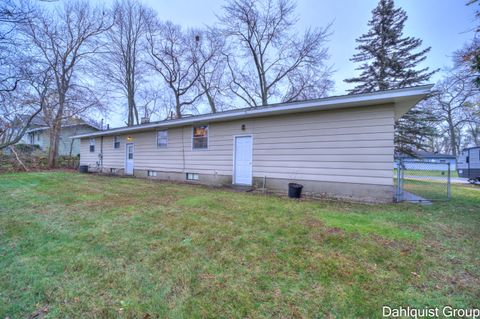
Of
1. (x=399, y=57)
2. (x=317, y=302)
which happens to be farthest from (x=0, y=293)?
(x=399, y=57)

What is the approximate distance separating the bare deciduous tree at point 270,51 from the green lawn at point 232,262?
14.8m

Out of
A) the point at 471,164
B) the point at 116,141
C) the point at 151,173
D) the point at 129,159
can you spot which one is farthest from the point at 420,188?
the point at 116,141

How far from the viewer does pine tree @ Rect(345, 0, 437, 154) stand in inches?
531

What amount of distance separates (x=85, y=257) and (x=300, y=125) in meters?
6.27

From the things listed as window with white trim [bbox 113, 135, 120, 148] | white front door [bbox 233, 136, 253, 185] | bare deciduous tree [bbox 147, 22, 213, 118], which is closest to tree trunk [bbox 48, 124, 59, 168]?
window with white trim [bbox 113, 135, 120, 148]

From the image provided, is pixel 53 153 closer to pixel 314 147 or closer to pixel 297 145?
pixel 297 145

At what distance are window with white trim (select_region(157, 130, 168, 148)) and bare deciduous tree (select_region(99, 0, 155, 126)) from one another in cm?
1089

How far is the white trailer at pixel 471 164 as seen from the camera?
13.1 m

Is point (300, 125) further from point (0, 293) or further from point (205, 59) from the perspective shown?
point (205, 59)

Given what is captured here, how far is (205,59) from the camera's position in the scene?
19.1m

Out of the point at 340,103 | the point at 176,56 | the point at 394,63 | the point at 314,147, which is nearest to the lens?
the point at 340,103

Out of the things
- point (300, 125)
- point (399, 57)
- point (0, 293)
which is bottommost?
point (0, 293)

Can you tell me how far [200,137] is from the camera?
31.2ft

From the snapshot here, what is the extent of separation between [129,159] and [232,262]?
12.1 metres
